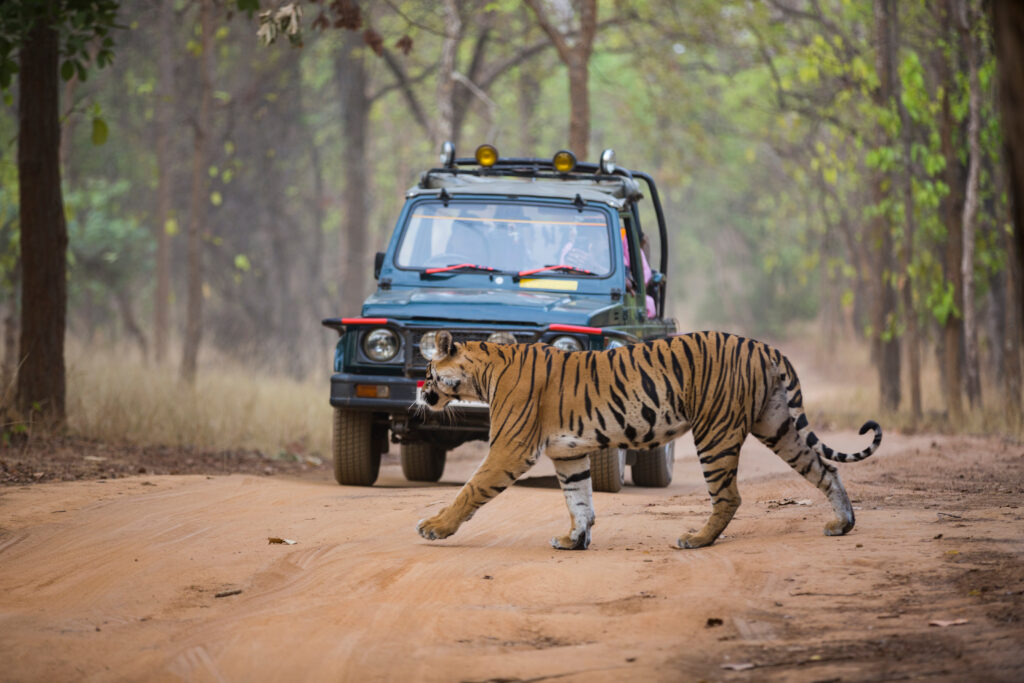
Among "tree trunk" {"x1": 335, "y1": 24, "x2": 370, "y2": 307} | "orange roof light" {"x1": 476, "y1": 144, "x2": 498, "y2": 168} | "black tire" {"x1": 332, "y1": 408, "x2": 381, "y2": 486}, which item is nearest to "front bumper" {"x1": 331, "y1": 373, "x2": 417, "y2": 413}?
"black tire" {"x1": 332, "y1": 408, "x2": 381, "y2": 486}

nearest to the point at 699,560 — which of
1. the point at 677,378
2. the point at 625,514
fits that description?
the point at 677,378

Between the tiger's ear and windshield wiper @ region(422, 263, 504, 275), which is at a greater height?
windshield wiper @ region(422, 263, 504, 275)

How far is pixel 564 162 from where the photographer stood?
34.7 feet

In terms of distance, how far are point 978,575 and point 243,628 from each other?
3.26 m

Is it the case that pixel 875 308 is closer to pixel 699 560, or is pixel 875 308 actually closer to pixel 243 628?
pixel 699 560

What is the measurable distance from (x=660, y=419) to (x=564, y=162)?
14.1ft

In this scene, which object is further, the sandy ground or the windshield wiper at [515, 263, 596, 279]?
the windshield wiper at [515, 263, 596, 279]

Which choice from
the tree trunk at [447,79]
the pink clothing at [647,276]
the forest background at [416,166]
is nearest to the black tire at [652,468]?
the pink clothing at [647,276]

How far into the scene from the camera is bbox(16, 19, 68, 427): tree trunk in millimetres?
11648

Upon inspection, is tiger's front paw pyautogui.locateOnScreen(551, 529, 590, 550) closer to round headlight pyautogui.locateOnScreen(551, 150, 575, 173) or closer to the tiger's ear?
the tiger's ear

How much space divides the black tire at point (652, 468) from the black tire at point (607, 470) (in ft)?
3.19

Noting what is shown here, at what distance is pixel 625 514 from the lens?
313 inches

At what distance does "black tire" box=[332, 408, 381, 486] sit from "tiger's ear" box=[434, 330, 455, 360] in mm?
2366

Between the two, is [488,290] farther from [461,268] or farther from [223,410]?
[223,410]
